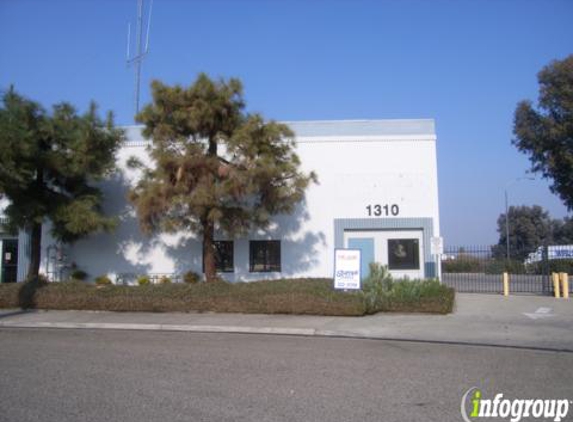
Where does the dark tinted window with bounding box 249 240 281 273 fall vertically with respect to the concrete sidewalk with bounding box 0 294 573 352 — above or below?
above

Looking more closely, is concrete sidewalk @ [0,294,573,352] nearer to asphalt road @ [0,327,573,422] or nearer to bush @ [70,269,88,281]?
asphalt road @ [0,327,573,422]

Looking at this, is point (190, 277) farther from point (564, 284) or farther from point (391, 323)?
point (564, 284)

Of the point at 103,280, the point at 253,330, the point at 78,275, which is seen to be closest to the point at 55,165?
the point at 103,280

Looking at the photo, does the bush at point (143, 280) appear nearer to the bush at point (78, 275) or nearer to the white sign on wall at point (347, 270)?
the bush at point (78, 275)

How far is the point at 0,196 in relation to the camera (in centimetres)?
1919

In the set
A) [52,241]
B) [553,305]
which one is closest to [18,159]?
[52,241]

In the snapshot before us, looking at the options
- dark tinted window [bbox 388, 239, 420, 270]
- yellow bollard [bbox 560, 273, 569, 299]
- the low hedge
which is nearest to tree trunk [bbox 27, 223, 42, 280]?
the low hedge

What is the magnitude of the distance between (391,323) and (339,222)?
26.9ft

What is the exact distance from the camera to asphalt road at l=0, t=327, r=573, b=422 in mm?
6215

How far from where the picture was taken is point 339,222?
21922 mm

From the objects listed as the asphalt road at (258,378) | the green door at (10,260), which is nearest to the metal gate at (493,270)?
the asphalt road at (258,378)

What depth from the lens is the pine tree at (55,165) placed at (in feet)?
60.3

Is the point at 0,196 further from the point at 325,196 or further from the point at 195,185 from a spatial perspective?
the point at 325,196

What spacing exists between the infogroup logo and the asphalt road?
0.17 meters
